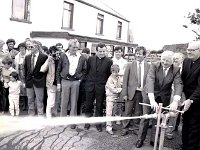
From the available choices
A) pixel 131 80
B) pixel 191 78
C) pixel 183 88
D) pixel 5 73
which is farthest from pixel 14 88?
pixel 191 78

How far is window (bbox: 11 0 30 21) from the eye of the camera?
15436 millimetres

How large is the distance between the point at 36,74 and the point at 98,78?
5.30ft

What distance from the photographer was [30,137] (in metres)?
5.97

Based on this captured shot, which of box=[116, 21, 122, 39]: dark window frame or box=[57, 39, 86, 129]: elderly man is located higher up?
box=[116, 21, 122, 39]: dark window frame

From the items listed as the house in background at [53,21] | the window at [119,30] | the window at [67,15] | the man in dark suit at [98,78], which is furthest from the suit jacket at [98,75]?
the window at [119,30]

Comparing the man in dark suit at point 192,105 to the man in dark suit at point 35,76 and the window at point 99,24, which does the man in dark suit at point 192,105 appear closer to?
the man in dark suit at point 35,76

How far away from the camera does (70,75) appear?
Answer: 6953 millimetres

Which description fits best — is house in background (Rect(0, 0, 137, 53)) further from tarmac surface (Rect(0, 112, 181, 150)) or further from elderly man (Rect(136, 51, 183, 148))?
elderly man (Rect(136, 51, 183, 148))

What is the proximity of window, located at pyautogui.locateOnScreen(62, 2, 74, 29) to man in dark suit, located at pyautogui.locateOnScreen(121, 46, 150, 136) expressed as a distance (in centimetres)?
1432

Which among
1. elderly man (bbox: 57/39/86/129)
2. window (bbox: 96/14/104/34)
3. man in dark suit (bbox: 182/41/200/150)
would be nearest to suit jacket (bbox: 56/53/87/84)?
elderly man (bbox: 57/39/86/129)

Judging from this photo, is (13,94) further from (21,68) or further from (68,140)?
(68,140)

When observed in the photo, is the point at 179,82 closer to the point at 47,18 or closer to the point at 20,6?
the point at 20,6

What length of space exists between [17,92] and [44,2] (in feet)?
37.1

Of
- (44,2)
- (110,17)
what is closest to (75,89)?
(44,2)
